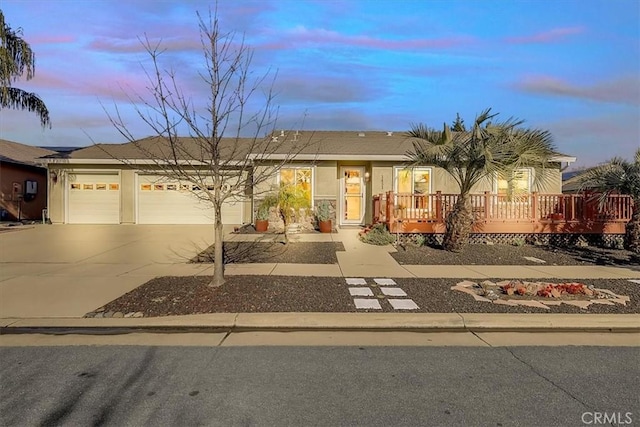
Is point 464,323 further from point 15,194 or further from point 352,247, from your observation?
point 15,194

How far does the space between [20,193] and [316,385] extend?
24.1 metres

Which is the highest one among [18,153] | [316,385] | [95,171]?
[18,153]

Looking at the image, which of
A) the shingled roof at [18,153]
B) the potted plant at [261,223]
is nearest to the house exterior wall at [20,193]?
the shingled roof at [18,153]

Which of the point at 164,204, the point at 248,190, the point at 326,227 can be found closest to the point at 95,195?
the point at 164,204

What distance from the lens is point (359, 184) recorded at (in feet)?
59.1

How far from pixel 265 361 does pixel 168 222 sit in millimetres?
16083

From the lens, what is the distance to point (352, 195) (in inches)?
706

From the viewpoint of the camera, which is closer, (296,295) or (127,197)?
(296,295)

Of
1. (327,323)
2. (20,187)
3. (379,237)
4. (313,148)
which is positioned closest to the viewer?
(327,323)

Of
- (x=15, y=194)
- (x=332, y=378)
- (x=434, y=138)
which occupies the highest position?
(x=434, y=138)

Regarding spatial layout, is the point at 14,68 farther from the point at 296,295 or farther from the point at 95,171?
the point at 296,295

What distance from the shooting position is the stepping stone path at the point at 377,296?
21.3ft

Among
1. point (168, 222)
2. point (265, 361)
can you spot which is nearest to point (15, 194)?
point (168, 222)

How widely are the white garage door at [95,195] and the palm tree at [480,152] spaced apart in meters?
14.3
